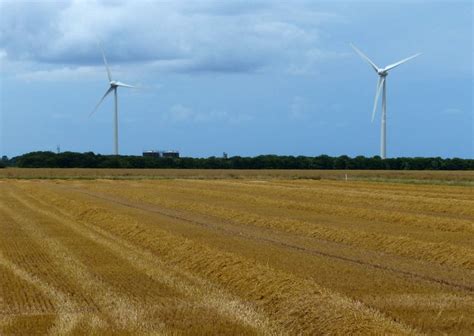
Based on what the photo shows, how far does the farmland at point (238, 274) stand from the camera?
11312 mm

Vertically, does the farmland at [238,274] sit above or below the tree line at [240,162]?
below

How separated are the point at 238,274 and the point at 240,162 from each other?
129123 millimetres

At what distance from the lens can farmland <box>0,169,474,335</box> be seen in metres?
11.3

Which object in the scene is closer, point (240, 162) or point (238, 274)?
point (238, 274)

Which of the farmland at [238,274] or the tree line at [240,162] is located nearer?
the farmland at [238,274]

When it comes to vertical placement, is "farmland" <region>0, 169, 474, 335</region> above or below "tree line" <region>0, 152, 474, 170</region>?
below

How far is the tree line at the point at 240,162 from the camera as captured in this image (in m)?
135

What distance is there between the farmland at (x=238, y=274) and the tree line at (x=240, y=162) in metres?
105

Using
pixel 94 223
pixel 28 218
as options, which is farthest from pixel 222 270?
pixel 28 218

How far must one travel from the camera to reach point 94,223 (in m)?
29.4

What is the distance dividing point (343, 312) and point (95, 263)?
7.82 m

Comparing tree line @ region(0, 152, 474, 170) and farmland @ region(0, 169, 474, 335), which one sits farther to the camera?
tree line @ region(0, 152, 474, 170)

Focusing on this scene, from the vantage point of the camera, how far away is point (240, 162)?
14425 cm

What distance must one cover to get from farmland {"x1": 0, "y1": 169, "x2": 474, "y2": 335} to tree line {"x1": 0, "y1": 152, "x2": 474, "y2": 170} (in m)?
105
